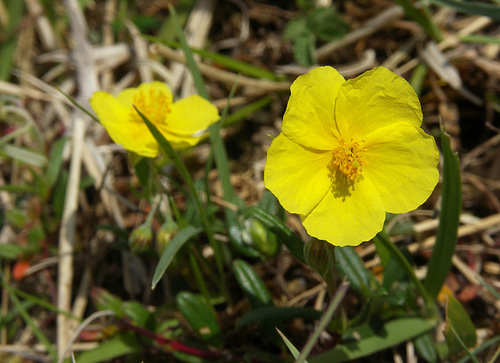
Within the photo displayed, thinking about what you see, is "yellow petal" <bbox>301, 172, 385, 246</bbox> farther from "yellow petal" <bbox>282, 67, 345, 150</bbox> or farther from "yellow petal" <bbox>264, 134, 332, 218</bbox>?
"yellow petal" <bbox>282, 67, 345, 150</bbox>

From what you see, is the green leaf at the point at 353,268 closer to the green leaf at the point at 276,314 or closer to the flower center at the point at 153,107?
the green leaf at the point at 276,314

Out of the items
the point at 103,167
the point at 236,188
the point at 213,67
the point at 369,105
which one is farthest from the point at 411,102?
the point at 103,167

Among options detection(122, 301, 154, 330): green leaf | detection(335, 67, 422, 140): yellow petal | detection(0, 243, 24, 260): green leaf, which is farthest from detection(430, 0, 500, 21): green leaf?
detection(0, 243, 24, 260): green leaf

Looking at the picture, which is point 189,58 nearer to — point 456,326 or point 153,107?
point 153,107

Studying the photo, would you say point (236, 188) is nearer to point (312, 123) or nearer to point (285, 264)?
point (285, 264)

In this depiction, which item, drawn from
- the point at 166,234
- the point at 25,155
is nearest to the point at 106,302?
the point at 166,234
